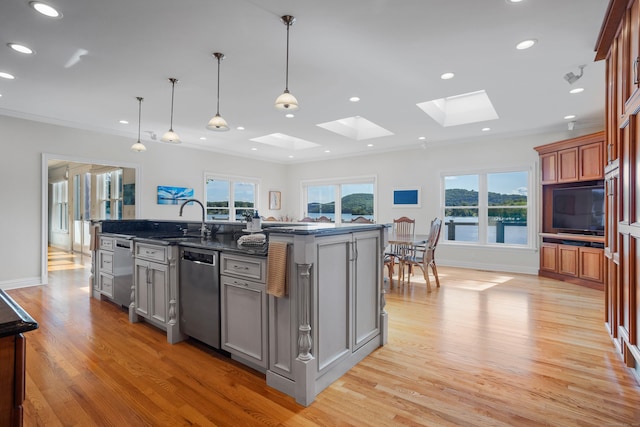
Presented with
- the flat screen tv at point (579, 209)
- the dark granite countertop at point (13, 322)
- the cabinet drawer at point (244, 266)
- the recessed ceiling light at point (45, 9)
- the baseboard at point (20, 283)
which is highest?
the recessed ceiling light at point (45, 9)

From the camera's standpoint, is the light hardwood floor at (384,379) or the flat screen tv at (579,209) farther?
the flat screen tv at (579,209)

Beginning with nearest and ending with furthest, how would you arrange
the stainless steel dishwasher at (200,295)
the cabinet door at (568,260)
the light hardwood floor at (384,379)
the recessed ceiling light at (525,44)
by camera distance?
the light hardwood floor at (384,379) → the stainless steel dishwasher at (200,295) → the recessed ceiling light at (525,44) → the cabinet door at (568,260)

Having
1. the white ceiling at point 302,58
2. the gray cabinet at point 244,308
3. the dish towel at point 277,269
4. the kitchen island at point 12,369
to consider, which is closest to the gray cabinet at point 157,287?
the gray cabinet at point 244,308

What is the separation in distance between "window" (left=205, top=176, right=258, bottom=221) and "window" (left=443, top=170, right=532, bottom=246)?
180 inches

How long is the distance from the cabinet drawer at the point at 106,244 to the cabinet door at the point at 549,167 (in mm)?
6797

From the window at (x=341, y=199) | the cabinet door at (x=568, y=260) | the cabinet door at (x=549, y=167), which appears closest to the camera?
the cabinet door at (x=568, y=260)

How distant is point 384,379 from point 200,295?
1581 mm

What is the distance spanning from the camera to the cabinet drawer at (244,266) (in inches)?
87.9

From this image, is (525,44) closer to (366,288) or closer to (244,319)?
(366,288)

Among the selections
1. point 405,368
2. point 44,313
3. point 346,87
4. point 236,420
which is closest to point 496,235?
point 346,87

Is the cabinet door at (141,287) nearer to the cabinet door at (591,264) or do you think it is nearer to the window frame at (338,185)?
the window frame at (338,185)

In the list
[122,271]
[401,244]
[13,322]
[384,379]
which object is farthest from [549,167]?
[13,322]

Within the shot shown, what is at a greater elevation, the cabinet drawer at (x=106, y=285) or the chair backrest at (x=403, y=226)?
the chair backrest at (x=403, y=226)

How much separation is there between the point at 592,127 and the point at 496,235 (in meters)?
2.41
